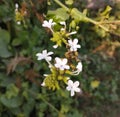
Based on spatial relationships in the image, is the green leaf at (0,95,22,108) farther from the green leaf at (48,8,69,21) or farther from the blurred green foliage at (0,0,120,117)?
the green leaf at (48,8,69,21)

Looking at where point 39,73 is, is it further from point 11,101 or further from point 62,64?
point 62,64

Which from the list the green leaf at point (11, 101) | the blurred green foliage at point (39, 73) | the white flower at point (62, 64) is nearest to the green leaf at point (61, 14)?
the blurred green foliage at point (39, 73)

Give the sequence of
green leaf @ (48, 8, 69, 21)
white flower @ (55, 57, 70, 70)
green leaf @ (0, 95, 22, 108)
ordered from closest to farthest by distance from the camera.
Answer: white flower @ (55, 57, 70, 70) < green leaf @ (48, 8, 69, 21) < green leaf @ (0, 95, 22, 108)

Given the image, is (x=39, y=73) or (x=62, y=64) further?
(x=39, y=73)

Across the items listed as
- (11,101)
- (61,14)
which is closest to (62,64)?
(61,14)

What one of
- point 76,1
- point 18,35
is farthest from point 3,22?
point 76,1

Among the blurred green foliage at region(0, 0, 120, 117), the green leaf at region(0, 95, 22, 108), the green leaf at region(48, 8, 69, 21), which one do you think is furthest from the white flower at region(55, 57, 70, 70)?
the green leaf at region(0, 95, 22, 108)

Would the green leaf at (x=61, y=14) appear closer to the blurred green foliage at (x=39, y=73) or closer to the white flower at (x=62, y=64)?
the blurred green foliage at (x=39, y=73)

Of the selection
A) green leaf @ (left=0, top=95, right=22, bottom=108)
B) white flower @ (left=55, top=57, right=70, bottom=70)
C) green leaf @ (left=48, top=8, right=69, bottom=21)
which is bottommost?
green leaf @ (left=0, top=95, right=22, bottom=108)
